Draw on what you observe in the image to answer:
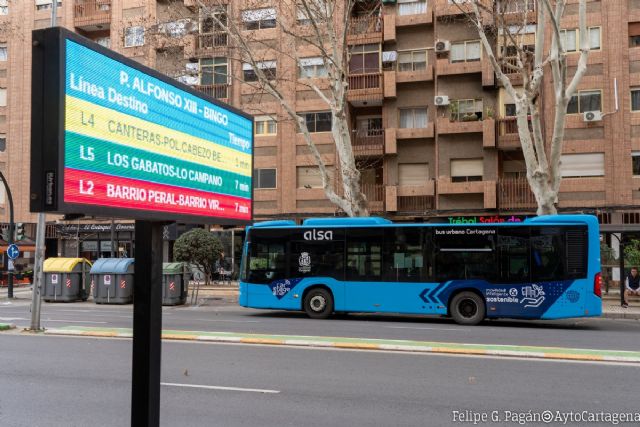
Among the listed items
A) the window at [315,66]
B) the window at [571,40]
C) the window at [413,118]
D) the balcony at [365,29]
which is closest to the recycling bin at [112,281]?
the window at [315,66]

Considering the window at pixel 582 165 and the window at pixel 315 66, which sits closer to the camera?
the window at pixel 582 165

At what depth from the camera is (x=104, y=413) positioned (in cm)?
659

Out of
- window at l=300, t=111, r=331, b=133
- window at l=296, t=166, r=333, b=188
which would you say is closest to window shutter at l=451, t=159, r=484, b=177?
window at l=300, t=111, r=331, b=133

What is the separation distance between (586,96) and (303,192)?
15197 millimetres

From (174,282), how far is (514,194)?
1715 cm

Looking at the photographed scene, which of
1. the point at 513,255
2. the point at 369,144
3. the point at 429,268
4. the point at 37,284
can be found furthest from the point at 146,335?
the point at 369,144

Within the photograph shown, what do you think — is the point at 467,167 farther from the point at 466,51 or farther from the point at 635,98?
the point at 635,98

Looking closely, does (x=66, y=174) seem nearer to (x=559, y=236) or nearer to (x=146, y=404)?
(x=146, y=404)

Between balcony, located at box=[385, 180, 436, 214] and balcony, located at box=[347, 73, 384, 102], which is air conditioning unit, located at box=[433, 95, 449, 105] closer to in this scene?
balcony, located at box=[347, 73, 384, 102]

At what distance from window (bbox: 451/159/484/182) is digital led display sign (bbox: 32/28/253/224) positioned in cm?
2782

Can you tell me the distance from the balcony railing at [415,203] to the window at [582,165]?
655 cm

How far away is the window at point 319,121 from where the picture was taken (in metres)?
32.8

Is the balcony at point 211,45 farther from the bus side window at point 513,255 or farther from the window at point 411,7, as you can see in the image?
the bus side window at point 513,255

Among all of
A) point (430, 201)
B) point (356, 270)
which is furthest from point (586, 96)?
point (356, 270)
